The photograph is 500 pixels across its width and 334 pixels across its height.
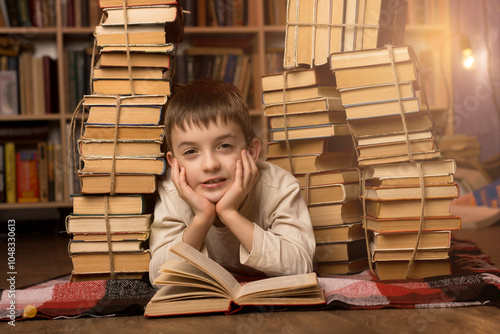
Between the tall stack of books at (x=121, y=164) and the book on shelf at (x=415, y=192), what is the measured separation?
0.58 m

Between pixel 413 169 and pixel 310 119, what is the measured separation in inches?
13.8

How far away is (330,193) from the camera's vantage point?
1.50 meters

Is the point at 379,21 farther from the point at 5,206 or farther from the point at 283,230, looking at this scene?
the point at 5,206

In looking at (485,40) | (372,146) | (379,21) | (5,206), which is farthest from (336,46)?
(5,206)

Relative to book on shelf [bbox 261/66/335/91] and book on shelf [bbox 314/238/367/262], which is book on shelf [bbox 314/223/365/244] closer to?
book on shelf [bbox 314/238/367/262]

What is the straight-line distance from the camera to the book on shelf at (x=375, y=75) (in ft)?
4.47

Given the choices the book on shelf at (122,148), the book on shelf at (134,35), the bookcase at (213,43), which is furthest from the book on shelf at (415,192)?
the bookcase at (213,43)

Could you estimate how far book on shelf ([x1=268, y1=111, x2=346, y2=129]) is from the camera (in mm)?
1534

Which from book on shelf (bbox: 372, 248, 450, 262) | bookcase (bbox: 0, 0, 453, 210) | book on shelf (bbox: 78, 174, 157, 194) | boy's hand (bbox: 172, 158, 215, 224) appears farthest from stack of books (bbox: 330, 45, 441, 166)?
bookcase (bbox: 0, 0, 453, 210)

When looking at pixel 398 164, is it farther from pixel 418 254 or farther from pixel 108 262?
pixel 108 262

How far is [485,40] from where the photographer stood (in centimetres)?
297

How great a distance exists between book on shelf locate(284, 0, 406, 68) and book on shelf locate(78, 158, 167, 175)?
0.50 meters

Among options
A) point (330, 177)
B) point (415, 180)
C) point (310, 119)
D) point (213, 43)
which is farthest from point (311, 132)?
point (213, 43)

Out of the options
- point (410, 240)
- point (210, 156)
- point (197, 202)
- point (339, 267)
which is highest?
point (210, 156)
